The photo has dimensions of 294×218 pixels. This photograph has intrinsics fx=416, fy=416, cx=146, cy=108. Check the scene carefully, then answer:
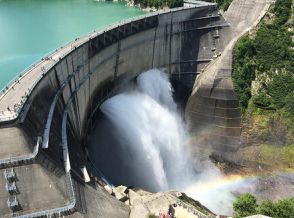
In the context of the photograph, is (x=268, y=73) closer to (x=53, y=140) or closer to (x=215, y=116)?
(x=215, y=116)

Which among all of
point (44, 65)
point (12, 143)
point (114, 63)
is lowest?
point (12, 143)

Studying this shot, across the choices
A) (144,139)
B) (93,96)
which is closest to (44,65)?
(93,96)

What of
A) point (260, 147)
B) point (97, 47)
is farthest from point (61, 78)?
point (260, 147)

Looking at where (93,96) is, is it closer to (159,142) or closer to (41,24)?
(159,142)

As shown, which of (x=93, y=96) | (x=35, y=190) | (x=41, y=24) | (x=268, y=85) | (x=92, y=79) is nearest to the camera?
(x=35, y=190)

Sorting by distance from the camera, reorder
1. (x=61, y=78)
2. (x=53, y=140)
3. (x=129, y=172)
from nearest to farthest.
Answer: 1. (x=53, y=140)
2. (x=61, y=78)
3. (x=129, y=172)
